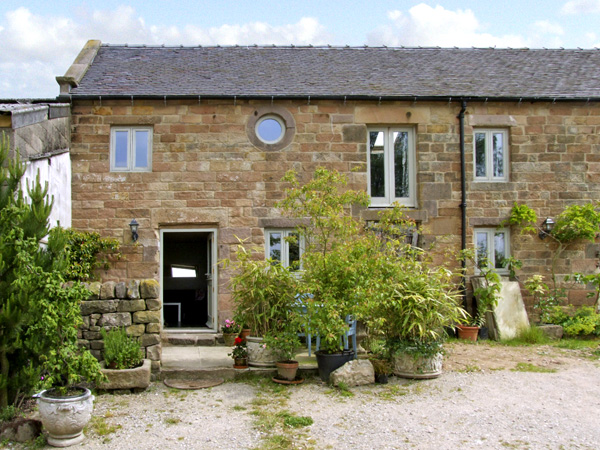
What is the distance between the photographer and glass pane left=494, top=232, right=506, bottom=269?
11.5m

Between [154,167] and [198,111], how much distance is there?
1389 millimetres

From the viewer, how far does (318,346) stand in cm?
772

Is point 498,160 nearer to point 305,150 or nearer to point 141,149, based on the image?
point 305,150

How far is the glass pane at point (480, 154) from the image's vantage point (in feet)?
38.1

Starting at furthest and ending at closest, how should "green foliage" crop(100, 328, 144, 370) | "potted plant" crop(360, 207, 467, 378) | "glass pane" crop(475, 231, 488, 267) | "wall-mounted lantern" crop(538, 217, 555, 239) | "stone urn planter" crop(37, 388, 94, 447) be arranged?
"glass pane" crop(475, 231, 488, 267), "wall-mounted lantern" crop(538, 217, 555, 239), "potted plant" crop(360, 207, 467, 378), "green foliage" crop(100, 328, 144, 370), "stone urn planter" crop(37, 388, 94, 447)

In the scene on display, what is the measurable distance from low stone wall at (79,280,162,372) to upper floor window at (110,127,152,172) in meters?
4.09

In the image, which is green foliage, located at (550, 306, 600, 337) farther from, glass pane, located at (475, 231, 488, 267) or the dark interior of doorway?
the dark interior of doorway

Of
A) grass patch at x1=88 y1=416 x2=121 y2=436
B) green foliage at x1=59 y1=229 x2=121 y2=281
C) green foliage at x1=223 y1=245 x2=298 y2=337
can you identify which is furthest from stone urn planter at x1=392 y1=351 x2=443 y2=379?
green foliage at x1=59 y1=229 x2=121 y2=281

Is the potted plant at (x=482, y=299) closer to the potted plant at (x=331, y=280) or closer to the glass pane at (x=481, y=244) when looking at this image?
the glass pane at (x=481, y=244)

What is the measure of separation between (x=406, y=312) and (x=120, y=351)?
3726mm

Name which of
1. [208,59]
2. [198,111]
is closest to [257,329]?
[198,111]

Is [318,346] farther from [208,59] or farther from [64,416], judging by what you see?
[208,59]

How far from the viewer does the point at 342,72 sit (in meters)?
12.4

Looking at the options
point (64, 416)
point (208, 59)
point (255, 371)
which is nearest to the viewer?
point (64, 416)
